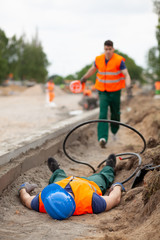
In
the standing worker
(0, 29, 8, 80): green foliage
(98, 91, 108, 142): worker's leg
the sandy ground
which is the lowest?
the sandy ground

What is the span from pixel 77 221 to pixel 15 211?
Answer: 0.68 meters

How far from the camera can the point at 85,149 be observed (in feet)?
22.0

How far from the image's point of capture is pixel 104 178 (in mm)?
4188

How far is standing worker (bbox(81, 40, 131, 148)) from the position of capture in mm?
6121

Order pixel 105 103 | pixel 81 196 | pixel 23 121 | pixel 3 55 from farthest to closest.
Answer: pixel 3 55 → pixel 23 121 → pixel 105 103 → pixel 81 196

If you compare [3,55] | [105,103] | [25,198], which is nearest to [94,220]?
[25,198]

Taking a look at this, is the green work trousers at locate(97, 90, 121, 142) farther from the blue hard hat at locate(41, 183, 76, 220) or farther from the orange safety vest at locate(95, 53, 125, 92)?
the blue hard hat at locate(41, 183, 76, 220)

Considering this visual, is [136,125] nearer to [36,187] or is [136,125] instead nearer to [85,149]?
[85,149]

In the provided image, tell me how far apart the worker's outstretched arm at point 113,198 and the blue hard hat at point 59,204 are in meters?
0.41

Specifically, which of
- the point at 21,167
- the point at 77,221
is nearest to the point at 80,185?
the point at 77,221

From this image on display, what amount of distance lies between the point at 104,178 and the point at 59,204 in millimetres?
1249

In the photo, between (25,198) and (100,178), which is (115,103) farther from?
(25,198)

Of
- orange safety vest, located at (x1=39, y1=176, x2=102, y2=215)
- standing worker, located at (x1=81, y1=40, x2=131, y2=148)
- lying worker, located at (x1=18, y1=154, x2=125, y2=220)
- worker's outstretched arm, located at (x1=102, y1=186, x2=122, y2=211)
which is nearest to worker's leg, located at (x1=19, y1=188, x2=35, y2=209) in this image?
lying worker, located at (x1=18, y1=154, x2=125, y2=220)

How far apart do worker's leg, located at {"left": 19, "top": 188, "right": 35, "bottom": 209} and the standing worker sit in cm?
294
